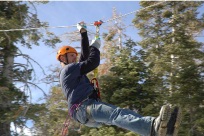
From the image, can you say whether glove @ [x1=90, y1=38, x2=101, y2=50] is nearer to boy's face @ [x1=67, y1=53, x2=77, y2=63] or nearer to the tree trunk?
boy's face @ [x1=67, y1=53, x2=77, y2=63]

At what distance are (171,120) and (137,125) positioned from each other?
0.43 metres

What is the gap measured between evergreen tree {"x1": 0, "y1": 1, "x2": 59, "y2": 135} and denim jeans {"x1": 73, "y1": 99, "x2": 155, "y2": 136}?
7926 mm

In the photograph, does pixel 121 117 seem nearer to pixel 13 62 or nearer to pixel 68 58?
pixel 68 58

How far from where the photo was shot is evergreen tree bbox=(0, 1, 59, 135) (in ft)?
39.7

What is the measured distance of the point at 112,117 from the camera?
414 cm

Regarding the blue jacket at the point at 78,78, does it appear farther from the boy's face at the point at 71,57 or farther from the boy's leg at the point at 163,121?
the boy's leg at the point at 163,121

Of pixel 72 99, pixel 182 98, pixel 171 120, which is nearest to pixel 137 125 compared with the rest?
pixel 171 120

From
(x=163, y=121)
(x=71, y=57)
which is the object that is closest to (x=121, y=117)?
(x=163, y=121)

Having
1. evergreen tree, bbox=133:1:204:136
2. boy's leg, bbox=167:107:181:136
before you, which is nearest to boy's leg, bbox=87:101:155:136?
boy's leg, bbox=167:107:181:136

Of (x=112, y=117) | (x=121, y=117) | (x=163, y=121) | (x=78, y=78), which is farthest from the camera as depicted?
(x=78, y=78)

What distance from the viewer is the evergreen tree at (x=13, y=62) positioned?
477 inches

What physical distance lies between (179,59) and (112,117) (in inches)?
363

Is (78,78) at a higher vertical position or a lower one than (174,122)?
higher

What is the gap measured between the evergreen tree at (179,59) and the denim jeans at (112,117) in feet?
25.4
